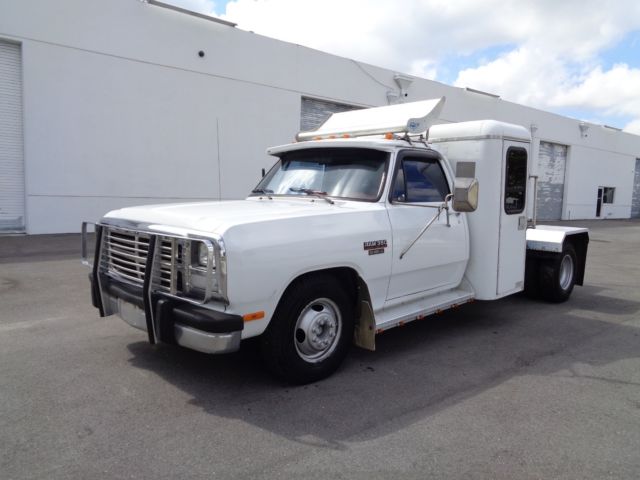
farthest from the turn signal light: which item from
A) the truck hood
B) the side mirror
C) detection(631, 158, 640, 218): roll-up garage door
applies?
detection(631, 158, 640, 218): roll-up garage door

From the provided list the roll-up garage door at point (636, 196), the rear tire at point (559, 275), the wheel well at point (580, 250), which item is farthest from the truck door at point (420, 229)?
the roll-up garage door at point (636, 196)

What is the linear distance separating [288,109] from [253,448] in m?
Result: 15.2

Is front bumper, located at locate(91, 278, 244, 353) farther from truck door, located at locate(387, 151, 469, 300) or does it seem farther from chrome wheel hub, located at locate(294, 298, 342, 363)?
truck door, located at locate(387, 151, 469, 300)

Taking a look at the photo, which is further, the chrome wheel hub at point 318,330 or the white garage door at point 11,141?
the white garage door at point 11,141

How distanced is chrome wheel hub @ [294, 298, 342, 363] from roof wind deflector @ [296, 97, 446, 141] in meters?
2.08

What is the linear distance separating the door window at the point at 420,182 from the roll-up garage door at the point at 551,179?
82.9 ft

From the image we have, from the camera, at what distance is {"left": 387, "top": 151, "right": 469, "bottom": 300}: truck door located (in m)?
4.68

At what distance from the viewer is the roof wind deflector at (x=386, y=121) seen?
5.18 m

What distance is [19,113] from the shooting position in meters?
12.7

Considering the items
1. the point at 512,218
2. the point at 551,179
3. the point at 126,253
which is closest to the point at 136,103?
the point at 126,253

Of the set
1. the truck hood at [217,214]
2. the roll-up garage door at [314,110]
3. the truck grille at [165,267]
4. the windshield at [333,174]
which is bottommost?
the truck grille at [165,267]

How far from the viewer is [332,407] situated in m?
3.72

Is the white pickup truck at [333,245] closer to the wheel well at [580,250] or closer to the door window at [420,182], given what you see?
the door window at [420,182]

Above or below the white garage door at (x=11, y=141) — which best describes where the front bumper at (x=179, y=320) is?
below
